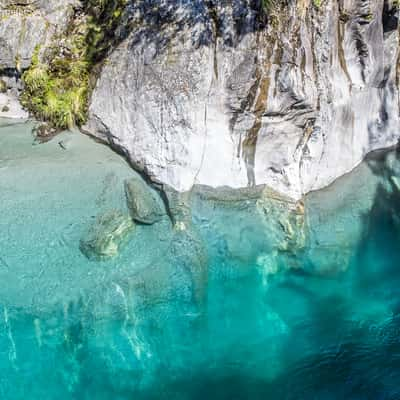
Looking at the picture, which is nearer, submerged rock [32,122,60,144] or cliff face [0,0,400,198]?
cliff face [0,0,400,198]

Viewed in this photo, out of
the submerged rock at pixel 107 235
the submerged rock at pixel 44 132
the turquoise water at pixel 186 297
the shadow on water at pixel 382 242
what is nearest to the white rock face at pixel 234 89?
the turquoise water at pixel 186 297

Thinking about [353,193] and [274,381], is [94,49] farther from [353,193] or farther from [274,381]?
[274,381]

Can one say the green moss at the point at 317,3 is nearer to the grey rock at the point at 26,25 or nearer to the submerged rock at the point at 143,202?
the submerged rock at the point at 143,202

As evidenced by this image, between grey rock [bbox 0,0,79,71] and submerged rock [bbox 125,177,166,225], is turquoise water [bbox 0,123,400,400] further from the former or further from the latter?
grey rock [bbox 0,0,79,71]

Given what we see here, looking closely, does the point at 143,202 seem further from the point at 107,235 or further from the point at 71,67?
the point at 71,67

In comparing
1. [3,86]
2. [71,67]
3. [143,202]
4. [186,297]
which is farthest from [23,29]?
[186,297]

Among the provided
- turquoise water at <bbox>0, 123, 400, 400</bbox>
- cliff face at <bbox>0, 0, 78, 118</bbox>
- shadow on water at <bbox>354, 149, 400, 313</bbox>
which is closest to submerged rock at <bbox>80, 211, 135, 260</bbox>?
turquoise water at <bbox>0, 123, 400, 400</bbox>

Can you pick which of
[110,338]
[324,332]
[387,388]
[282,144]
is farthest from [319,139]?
[110,338]
